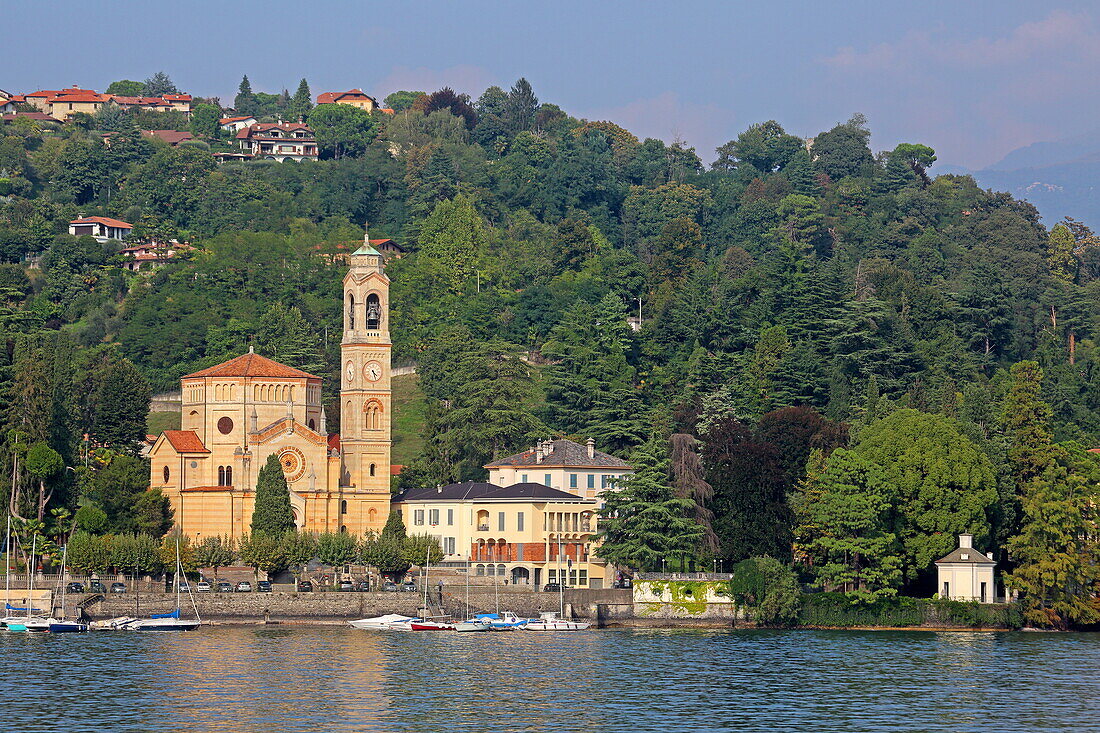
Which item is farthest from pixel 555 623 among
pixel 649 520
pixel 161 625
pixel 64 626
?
pixel 64 626

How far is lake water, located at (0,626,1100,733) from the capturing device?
194 ft

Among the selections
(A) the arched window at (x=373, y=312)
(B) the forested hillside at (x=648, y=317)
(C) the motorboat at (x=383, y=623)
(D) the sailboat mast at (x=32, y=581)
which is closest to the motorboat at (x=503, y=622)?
(C) the motorboat at (x=383, y=623)

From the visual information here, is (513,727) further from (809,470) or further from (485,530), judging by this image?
(485,530)

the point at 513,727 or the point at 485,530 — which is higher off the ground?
the point at 485,530

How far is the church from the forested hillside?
23.9 ft

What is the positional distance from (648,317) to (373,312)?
47030 millimetres

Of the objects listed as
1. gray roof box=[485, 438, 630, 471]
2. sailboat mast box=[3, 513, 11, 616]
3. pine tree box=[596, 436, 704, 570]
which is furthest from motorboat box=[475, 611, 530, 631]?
sailboat mast box=[3, 513, 11, 616]

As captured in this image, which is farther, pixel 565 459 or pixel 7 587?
pixel 565 459

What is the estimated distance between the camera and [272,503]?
101812mm

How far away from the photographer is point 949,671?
72.6m

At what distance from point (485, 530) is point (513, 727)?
45672 mm

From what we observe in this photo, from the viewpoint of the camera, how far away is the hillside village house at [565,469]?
106188mm

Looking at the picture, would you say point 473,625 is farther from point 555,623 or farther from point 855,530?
point 855,530

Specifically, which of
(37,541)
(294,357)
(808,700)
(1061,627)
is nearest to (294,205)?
(294,357)
